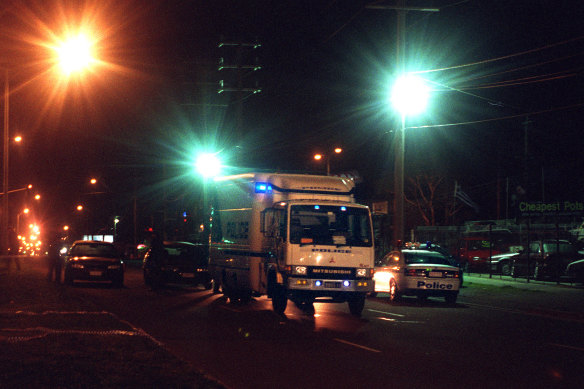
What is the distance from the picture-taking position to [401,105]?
2548cm

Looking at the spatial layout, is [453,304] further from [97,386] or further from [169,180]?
[169,180]

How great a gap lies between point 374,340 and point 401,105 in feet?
45.8

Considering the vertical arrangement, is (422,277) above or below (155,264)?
below

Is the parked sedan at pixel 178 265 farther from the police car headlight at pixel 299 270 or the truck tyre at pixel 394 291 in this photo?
the police car headlight at pixel 299 270

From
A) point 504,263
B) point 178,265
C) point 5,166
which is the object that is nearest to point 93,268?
point 178,265

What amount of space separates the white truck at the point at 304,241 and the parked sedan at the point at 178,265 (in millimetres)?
5890

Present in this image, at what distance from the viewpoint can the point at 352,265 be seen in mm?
17000

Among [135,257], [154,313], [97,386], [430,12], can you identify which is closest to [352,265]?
[154,313]

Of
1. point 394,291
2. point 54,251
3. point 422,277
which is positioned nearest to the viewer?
point 422,277

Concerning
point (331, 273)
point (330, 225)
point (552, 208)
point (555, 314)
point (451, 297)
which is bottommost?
point (555, 314)

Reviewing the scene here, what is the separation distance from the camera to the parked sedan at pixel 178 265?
968 inches

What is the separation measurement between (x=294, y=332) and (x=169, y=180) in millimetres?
65743

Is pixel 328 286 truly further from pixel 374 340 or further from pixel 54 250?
pixel 54 250

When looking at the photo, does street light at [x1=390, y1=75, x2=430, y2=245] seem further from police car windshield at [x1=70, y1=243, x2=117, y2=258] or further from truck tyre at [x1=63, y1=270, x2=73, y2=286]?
truck tyre at [x1=63, y1=270, x2=73, y2=286]
